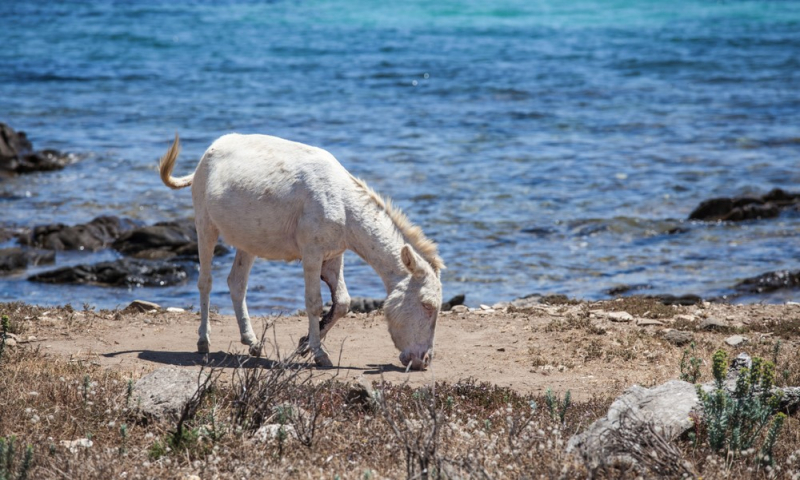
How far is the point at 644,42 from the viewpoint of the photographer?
1762 inches

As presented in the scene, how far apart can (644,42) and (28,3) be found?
46.6 metres

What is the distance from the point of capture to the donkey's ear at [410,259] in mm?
8289

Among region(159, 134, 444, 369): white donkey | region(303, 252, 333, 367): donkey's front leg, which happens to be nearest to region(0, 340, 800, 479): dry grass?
region(159, 134, 444, 369): white donkey

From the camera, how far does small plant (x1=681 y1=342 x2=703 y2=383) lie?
7.61 meters

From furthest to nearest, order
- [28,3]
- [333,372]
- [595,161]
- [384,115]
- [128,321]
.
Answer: [28,3], [384,115], [595,161], [128,321], [333,372]

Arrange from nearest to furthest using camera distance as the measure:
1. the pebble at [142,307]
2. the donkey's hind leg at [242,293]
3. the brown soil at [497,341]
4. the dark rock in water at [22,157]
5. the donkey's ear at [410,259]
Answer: the donkey's ear at [410,259], the brown soil at [497,341], the donkey's hind leg at [242,293], the pebble at [142,307], the dark rock in water at [22,157]

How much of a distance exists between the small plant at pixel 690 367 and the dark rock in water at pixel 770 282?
4.43m

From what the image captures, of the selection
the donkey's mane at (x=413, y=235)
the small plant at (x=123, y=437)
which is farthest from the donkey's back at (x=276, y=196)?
the small plant at (x=123, y=437)

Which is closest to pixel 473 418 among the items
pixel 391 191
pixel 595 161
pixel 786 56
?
pixel 391 191

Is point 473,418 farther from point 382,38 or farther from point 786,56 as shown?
point 382,38

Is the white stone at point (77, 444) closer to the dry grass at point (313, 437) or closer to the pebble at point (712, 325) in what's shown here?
the dry grass at point (313, 437)

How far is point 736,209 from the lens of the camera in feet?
55.8

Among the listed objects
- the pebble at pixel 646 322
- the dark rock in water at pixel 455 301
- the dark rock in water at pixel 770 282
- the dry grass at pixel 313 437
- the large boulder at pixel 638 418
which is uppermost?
the large boulder at pixel 638 418

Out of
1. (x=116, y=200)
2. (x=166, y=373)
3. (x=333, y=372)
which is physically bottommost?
(x=116, y=200)
